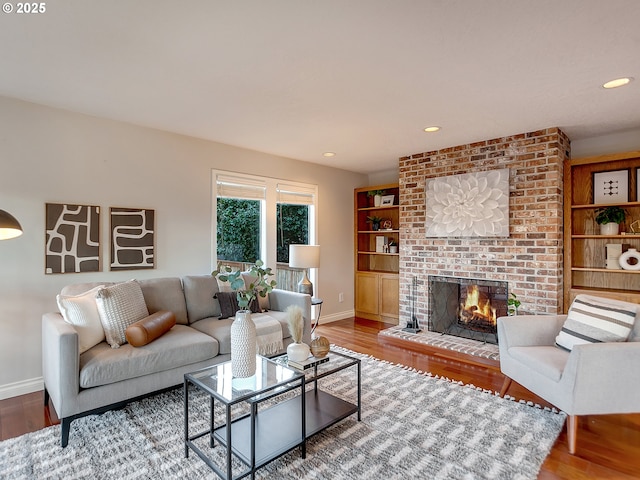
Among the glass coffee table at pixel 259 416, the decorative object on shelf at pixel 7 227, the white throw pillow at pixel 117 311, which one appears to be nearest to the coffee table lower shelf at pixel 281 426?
the glass coffee table at pixel 259 416

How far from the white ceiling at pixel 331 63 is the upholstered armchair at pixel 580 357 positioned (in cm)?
168

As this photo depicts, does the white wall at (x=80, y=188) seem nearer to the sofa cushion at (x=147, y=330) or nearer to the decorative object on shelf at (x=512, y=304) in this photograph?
the sofa cushion at (x=147, y=330)

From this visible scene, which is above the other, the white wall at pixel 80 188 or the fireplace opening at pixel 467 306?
the white wall at pixel 80 188

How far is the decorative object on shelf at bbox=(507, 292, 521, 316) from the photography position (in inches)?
141

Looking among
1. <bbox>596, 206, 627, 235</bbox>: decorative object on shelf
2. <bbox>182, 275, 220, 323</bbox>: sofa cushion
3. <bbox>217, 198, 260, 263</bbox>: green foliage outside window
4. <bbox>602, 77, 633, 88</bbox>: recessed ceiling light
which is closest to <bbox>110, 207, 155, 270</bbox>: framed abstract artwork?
<bbox>182, 275, 220, 323</bbox>: sofa cushion

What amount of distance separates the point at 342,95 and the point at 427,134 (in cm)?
141

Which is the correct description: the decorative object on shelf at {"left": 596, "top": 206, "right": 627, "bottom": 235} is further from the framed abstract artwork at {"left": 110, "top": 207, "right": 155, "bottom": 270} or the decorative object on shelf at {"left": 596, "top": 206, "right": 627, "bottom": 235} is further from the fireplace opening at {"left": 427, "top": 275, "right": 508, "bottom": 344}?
the framed abstract artwork at {"left": 110, "top": 207, "right": 155, "bottom": 270}

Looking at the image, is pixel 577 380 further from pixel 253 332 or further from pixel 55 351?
pixel 55 351

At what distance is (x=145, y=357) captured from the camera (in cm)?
242

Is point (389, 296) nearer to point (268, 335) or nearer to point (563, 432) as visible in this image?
point (268, 335)

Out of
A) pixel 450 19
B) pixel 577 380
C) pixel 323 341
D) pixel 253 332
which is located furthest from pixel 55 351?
pixel 577 380

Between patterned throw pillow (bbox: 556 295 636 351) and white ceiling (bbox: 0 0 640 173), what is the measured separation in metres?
1.59

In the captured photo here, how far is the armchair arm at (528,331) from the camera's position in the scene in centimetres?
268

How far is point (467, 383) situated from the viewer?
303cm
